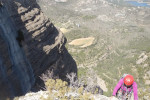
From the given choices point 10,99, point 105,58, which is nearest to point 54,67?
point 10,99

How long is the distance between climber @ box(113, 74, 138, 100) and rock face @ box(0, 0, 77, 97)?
423 inches

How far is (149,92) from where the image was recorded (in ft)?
51.6

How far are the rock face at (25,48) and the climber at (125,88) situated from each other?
10.8 m

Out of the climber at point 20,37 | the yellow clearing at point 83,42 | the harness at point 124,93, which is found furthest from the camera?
the yellow clearing at point 83,42

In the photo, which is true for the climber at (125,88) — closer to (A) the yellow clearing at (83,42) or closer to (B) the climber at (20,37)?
(B) the climber at (20,37)

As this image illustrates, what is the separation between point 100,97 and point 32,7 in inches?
679

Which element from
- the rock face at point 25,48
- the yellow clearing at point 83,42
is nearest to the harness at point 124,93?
the rock face at point 25,48

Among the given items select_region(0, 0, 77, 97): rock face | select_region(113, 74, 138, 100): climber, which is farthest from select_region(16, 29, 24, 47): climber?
select_region(113, 74, 138, 100): climber

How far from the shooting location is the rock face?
18266mm

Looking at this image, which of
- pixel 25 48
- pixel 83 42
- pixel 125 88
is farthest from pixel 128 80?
pixel 83 42

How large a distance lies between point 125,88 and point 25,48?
13942 mm

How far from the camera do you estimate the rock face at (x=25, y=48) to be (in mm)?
18266

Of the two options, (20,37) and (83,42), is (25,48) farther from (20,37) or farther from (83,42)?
(83,42)

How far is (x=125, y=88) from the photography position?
11.5 metres
